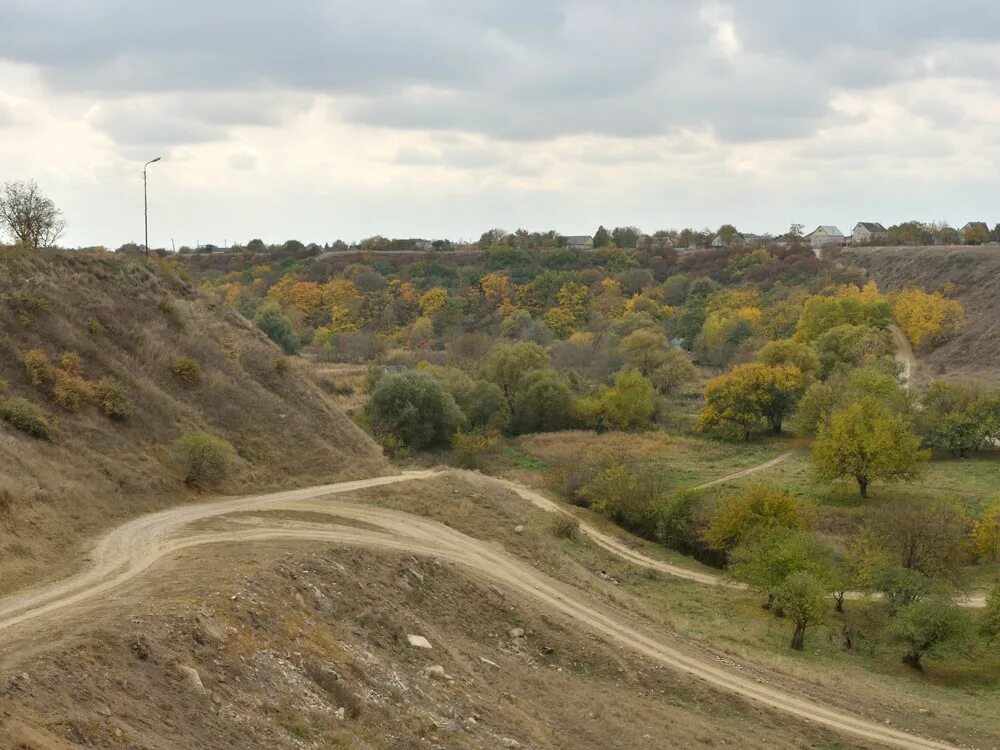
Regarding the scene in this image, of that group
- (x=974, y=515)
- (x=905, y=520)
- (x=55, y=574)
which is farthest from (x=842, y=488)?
(x=55, y=574)

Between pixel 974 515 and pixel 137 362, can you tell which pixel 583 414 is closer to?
pixel 974 515

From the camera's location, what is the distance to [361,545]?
2820 cm

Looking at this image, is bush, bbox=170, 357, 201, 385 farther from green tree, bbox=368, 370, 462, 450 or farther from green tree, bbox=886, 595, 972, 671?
green tree, bbox=886, 595, 972, 671

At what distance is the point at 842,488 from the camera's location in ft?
164

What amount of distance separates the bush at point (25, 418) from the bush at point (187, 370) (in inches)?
314

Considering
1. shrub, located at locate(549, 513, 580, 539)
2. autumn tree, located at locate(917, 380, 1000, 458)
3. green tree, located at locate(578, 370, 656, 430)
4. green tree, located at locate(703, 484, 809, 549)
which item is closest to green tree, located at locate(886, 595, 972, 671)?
green tree, located at locate(703, 484, 809, 549)

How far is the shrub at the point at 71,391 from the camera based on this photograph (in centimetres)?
3516

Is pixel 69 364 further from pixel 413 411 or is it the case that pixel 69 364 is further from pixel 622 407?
pixel 622 407

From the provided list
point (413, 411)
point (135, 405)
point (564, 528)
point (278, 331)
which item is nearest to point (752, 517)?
point (564, 528)

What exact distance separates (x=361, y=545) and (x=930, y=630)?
58.1 ft

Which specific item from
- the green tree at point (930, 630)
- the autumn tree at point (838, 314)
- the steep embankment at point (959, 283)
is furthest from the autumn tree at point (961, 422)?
the green tree at point (930, 630)

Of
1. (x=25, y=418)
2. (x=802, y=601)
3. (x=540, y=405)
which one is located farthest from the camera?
(x=540, y=405)

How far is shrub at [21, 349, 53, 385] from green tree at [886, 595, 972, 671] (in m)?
30.3

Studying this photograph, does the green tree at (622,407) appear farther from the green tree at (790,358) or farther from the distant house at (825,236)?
the distant house at (825,236)
